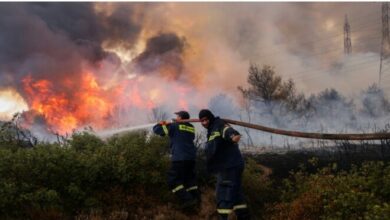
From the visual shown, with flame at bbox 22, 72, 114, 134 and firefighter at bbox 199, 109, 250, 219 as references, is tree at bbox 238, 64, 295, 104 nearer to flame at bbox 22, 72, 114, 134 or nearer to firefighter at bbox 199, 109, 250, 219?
flame at bbox 22, 72, 114, 134

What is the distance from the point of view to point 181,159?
31.6 feet

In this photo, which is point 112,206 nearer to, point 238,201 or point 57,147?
point 57,147

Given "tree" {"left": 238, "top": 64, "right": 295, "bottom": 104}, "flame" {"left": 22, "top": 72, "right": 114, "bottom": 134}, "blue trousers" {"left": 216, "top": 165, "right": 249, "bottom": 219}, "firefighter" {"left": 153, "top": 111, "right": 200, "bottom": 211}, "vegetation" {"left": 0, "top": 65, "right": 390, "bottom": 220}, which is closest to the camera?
"blue trousers" {"left": 216, "top": 165, "right": 249, "bottom": 219}

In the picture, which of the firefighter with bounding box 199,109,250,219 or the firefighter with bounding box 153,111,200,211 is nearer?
the firefighter with bounding box 199,109,250,219

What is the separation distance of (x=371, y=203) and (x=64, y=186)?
6054mm

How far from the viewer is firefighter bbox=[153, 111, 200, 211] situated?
963 cm

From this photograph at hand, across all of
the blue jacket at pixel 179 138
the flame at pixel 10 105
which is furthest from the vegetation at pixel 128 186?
the flame at pixel 10 105

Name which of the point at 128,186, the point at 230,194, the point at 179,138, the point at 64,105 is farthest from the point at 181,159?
the point at 64,105

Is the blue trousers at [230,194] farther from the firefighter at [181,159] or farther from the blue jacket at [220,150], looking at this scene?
the firefighter at [181,159]

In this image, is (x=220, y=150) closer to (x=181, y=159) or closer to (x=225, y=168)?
(x=225, y=168)

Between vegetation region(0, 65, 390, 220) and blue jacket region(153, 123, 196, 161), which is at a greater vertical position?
blue jacket region(153, 123, 196, 161)

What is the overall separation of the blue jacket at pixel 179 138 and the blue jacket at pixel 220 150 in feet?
5.29

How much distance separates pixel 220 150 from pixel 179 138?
190 cm

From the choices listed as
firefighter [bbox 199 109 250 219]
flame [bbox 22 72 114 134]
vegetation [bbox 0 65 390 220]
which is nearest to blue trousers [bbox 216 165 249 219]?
firefighter [bbox 199 109 250 219]
